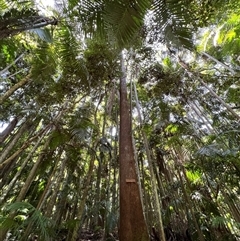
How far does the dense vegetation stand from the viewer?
2084mm

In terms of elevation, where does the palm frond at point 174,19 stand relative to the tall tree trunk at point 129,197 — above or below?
above

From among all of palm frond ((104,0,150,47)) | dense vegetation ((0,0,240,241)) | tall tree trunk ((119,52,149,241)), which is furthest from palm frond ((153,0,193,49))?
tall tree trunk ((119,52,149,241))

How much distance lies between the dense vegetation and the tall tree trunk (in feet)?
0.08

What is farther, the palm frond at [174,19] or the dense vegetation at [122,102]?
the dense vegetation at [122,102]

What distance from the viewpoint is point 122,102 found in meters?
4.09

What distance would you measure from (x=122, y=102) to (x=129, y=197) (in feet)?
6.56

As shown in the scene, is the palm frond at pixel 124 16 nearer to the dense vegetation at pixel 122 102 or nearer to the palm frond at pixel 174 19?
the dense vegetation at pixel 122 102

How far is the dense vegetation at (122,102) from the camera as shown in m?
2.08

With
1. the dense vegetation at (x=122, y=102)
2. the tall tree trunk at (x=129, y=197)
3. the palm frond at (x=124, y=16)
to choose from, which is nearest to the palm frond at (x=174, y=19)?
the dense vegetation at (x=122, y=102)

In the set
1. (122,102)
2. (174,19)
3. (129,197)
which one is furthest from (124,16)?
(122,102)

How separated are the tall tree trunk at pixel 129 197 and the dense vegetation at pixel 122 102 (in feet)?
0.08

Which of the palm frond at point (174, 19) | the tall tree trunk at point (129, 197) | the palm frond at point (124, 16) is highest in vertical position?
the palm frond at point (174, 19)

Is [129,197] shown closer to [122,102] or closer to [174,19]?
[122,102]

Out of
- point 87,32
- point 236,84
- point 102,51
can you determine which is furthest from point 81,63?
point 236,84
